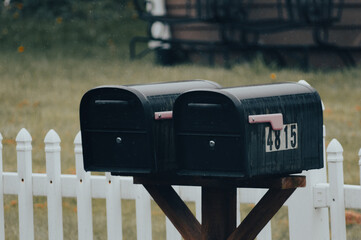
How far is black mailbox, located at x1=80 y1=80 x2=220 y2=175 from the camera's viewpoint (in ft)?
9.77

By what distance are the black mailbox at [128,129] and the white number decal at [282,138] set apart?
36 centimetres

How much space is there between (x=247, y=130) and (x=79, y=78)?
829 centimetres

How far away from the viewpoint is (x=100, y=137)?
3.09 metres

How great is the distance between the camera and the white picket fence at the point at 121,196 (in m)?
3.58

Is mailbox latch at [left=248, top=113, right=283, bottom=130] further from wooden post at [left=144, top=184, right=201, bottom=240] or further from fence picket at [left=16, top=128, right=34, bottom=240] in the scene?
fence picket at [left=16, top=128, right=34, bottom=240]

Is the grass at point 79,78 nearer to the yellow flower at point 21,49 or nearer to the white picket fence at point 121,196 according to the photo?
the yellow flower at point 21,49

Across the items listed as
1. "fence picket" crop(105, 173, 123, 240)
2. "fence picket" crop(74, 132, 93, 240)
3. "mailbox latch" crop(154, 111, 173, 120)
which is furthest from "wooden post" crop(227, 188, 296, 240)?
"fence picket" crop(74, 132, 93, 240)

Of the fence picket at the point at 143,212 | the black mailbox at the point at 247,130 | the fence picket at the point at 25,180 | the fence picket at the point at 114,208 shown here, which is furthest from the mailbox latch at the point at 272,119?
the fence picket at the point at 25,180

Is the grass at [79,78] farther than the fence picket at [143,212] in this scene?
Yes

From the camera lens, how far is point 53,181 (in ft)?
13.7

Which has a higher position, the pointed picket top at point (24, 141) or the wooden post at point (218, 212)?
the pointed picket top at point (24, 141)

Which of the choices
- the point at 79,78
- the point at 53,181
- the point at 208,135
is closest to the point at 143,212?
the point at 53,181

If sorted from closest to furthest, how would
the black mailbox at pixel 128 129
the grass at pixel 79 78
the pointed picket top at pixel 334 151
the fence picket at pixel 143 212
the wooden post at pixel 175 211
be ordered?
the black mailbox at pixel 128 129 → the wooden post at pixel 175 211 → the pointed picket top at pixel 334 151 → the fence picket at pixel 143 212 → the grass at pixel 79 78

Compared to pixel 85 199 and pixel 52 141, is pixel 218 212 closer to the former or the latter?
pixel 85 199
